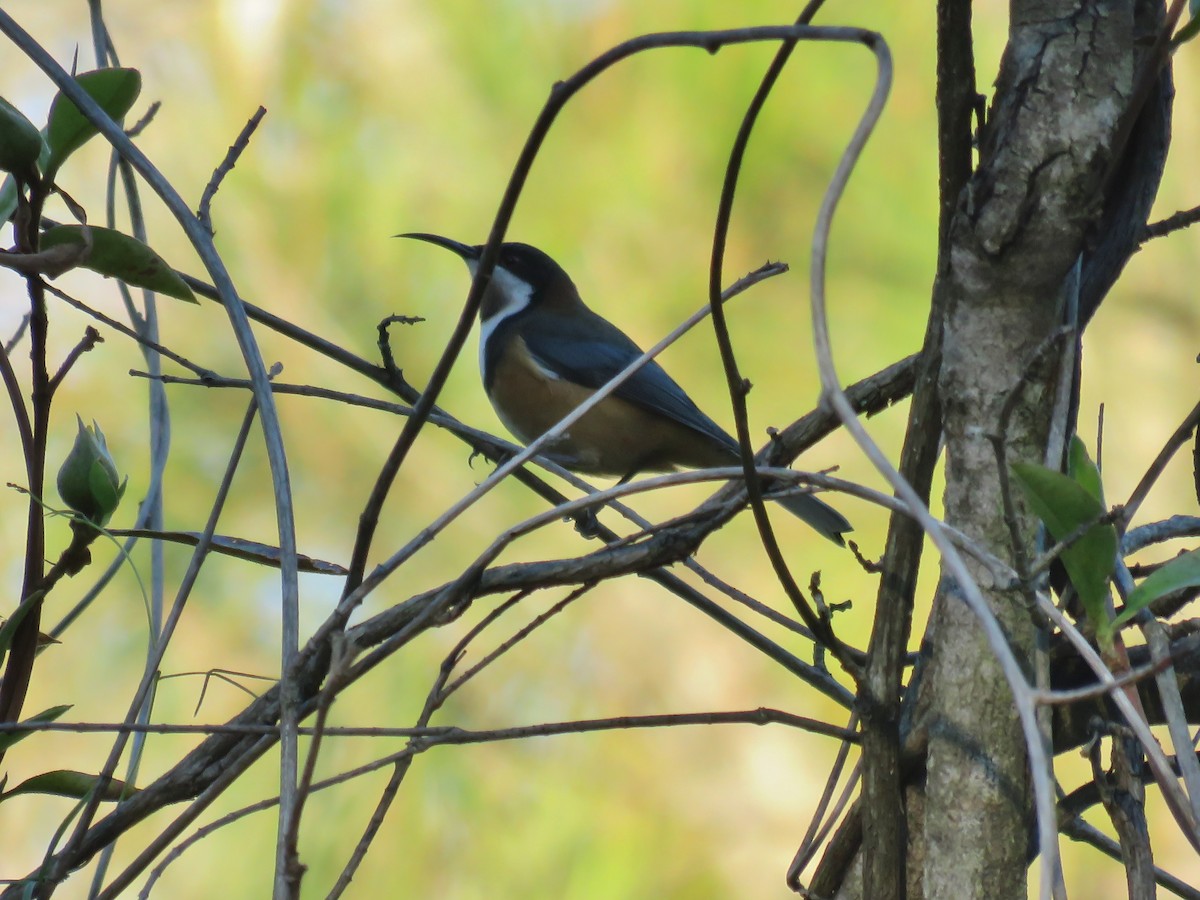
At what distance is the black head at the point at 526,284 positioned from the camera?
421 centimetres

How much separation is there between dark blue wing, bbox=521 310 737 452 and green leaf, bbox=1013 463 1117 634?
2526mm

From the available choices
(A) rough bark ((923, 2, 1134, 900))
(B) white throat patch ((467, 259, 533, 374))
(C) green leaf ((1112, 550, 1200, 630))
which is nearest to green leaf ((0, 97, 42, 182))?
(A) rough bark ((923, 2, 1134, 900))

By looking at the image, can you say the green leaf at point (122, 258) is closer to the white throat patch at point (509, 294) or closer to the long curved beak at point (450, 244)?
the long curved beak at point (450, 244)

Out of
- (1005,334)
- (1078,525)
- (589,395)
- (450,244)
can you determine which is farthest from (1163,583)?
(589,395)

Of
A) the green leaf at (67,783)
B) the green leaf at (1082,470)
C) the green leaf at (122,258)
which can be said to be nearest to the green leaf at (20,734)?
the green leaf at (67,783)

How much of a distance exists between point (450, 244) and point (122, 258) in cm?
225

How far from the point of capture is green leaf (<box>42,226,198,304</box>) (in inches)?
39.7

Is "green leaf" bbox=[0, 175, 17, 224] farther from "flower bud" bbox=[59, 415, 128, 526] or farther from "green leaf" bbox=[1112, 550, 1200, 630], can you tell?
"green leaf" bbox=[1112, 550, 1200, 630]

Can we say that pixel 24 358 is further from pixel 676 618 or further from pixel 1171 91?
pixel 1171 91

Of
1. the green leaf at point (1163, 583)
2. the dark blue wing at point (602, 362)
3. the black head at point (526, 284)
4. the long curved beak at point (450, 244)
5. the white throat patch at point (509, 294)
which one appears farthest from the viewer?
the white throat patch at point (509, 294)

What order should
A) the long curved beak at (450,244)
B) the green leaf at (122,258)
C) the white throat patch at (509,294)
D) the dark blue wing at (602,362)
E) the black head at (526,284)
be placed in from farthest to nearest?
the white throat patch at (509,294), the black head at (526,284), the dark blue wing at (602,362), the long curved beak at (450,244), the green leaf at (122,258)

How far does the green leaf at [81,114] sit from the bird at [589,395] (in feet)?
7.33

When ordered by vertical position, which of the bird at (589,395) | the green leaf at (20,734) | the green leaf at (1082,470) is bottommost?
the green leaf at (20,734)

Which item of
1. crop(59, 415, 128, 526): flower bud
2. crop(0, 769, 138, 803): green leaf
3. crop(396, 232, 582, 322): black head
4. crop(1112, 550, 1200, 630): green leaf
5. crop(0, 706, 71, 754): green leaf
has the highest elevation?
crop(396, 232, 582, 322): black head
